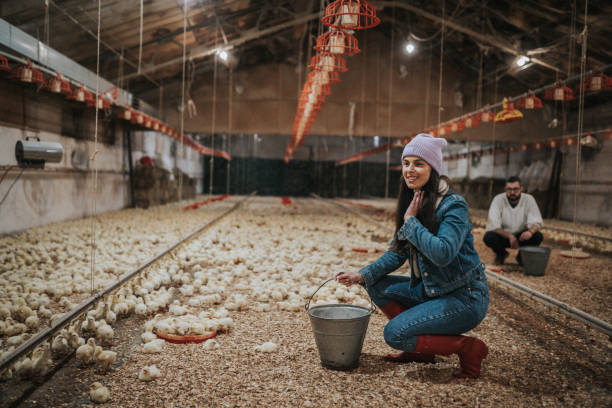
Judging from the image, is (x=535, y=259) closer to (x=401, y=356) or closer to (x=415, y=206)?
(x=401, y=356)

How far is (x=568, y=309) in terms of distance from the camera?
3.05 metres

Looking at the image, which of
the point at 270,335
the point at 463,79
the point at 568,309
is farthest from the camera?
the point at 463,79

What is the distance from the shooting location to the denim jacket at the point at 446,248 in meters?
1.88

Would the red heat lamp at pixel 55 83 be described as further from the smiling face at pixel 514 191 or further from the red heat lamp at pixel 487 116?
the red heat lamp at pixel 487 116

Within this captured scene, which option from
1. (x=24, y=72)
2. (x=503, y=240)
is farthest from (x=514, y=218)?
(x=24, y=72)

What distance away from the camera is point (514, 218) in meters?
4.67

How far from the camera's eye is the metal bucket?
208 centimetres

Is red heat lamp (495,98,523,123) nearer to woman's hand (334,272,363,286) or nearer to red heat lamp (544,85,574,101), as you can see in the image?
red heat lamp (544,85,574,101)

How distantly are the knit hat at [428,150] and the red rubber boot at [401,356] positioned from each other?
73 cm

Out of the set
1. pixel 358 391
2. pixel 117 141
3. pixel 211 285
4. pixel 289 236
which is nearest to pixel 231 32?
pixel 117 141

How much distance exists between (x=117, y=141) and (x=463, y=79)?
413 inches

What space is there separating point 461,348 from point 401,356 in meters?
0.35

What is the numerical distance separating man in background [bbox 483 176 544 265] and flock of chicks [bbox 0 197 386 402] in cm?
148

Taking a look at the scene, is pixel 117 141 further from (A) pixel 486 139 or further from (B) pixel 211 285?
(A) pixel 486 139
